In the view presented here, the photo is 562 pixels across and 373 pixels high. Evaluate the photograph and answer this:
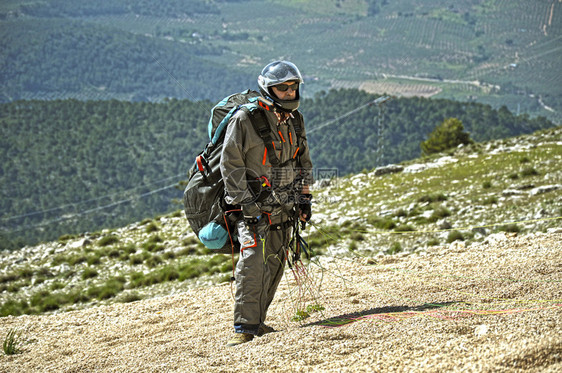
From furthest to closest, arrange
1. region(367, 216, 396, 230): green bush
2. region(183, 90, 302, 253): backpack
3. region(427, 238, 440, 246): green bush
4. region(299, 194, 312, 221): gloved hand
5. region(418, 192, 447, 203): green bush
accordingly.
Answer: region(418, 192, 447, 203): green bush → region(367, 216, 396, 230): green bush → region(427, 238, 440, 246): green bush → region(299, 194, 312, 221): gloved hand → region(183, 90, 302, 253): backpack

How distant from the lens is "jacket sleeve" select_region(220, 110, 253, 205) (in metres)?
5.56

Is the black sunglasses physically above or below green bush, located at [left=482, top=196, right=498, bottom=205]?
above

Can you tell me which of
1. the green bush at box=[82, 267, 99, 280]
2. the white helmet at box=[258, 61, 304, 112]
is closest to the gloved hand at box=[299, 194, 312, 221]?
the white helmet at box=[258, 61, 304, 112]

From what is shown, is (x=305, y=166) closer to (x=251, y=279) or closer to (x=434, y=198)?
(x=251, y=279)

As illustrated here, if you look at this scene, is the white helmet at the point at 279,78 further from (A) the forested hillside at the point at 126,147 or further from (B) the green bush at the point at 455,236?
(A) the forested hillside at the point at 126,147

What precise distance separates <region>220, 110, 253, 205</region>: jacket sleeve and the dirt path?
1.34 m

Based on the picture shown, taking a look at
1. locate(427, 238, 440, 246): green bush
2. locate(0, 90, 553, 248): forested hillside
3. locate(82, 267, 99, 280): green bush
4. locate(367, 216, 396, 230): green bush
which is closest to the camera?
locate(427, 238, 440, 246): green bush

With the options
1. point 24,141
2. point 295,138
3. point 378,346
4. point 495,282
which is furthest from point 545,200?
point 24,141

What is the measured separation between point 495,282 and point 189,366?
3744mm

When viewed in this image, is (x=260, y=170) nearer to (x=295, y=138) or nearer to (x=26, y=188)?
(x=295, y=138)

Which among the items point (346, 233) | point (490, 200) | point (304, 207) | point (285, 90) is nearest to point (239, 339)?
point (304, 207)

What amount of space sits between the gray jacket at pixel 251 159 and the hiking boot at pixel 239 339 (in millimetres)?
1146

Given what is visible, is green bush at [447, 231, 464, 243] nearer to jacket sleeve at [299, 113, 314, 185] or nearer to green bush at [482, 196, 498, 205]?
green bush at [482, 196, 498, 205]

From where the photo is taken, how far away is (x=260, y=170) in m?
5.77
